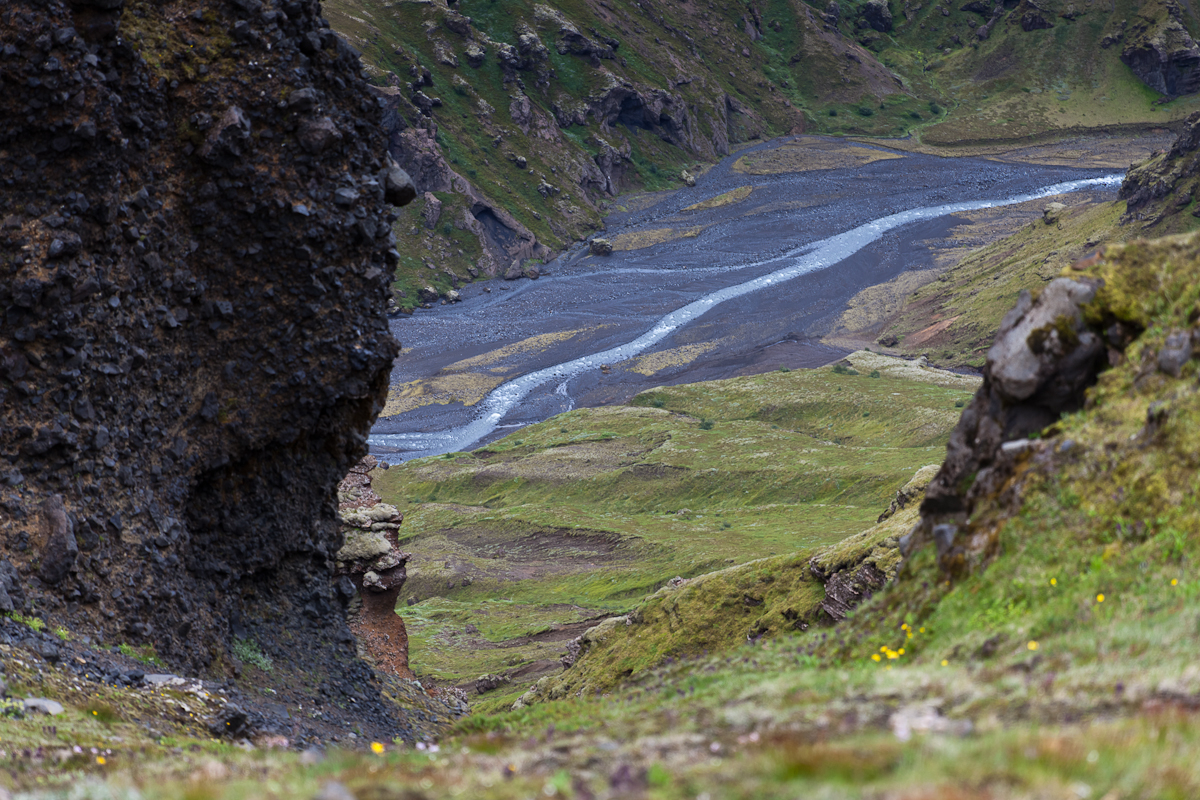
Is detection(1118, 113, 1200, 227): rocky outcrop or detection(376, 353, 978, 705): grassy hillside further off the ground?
detection(1118, 113, 1200, 227): rocky outcrop

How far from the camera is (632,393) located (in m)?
128

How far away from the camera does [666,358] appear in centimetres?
13900

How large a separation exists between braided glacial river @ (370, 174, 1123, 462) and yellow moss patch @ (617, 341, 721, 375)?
2.90 m

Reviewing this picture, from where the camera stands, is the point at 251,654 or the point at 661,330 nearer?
the point at 251,654

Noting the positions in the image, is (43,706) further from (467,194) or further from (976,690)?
(467,194)

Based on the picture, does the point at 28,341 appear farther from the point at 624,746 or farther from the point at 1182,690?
the point at 1182,690

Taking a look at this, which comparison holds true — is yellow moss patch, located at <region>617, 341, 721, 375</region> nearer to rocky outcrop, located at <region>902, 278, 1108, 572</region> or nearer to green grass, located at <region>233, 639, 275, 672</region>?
green grass, located at <region>233, 639, 275, 672</region>

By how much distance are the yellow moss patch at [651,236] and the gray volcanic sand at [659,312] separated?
65.8 inches

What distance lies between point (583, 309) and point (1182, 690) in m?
151

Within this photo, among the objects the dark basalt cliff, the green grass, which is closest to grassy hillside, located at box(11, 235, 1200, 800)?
the dark basalt cliff

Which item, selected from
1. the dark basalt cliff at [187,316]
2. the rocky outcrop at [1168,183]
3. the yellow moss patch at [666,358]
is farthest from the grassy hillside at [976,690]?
the rocky outcrop at [1168,183]

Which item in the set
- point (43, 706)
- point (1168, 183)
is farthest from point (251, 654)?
point (1168, 183)

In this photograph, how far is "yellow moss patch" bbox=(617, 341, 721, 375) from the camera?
136 metres

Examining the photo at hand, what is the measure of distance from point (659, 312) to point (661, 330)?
764cm
